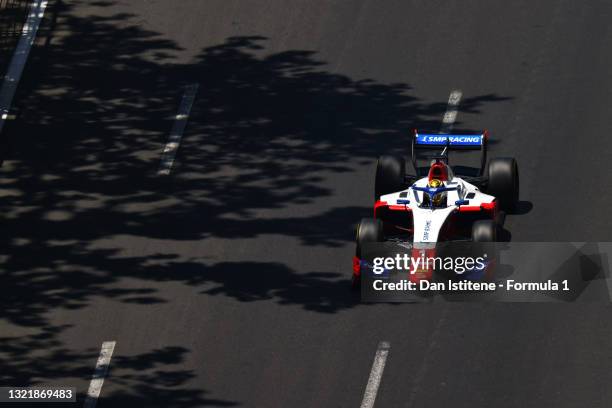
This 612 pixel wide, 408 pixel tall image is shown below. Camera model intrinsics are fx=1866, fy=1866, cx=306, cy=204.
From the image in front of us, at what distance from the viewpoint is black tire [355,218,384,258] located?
90.3ft

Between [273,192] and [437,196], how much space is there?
3.68 metres

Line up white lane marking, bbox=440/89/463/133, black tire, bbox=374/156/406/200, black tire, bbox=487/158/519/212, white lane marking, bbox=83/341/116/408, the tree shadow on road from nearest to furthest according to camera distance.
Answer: white lane marking, bbox=83/341/116/408 < the tree shadow on road < black tire, bbox=487/158/519/212 < black tire, bbox=374/156/406/200 < white lane marking, bbox=440/89/463/133

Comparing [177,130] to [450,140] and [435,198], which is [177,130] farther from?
[435,198]

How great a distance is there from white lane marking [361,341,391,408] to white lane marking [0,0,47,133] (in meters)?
9.77

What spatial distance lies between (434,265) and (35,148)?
28.5 feet

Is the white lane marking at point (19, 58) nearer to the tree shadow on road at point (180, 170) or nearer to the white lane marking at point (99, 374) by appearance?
the tree shadow on road at point (180, 170)

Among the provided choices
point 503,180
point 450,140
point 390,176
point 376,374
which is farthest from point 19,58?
point 376,374

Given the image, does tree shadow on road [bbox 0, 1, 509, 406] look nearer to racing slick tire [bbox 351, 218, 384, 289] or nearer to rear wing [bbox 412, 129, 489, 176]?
racing slick tire [bbox 351, 218, 384, 289]

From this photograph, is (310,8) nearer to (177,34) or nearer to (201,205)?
(177,34)

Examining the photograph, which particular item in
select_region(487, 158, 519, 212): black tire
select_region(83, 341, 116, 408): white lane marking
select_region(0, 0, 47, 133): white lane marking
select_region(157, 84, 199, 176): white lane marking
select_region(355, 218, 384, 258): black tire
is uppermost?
select_region(0, 0, 47, 133): white lane marking

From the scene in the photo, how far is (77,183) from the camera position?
3172 centimetres

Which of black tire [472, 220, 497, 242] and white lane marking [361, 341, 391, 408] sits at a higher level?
black tire [472, 220, 497, 242]

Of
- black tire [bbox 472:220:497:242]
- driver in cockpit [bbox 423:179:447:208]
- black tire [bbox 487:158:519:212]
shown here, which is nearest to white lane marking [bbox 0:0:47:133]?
driver in cockpit [bbox 423:179:447:208]

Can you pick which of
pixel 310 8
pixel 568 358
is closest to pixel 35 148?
pixel 310 8
